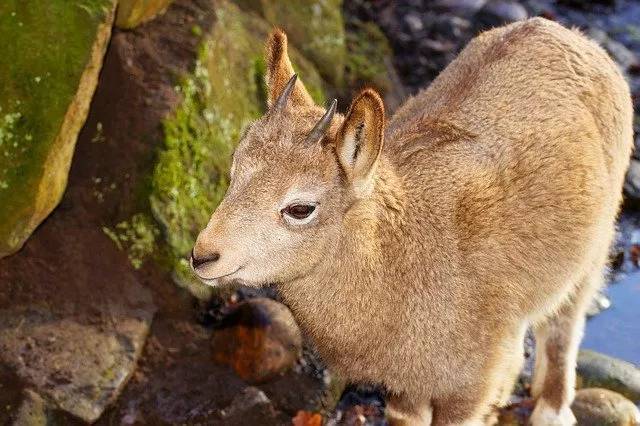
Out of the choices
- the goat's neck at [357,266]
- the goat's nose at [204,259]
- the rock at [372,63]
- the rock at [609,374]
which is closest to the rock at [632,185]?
the rock at [609,374]

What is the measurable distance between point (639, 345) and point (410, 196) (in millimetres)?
3196

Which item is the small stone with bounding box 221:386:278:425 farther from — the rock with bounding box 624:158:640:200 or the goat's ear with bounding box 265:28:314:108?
the rock with bounding box 624:158:640:200

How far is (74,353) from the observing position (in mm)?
5941

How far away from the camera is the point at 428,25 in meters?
10.9

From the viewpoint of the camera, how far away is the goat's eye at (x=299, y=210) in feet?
13.9

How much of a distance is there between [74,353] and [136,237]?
0.92 m

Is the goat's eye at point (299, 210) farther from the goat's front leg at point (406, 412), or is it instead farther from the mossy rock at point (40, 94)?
A: the mossy rock at point (40, 94)

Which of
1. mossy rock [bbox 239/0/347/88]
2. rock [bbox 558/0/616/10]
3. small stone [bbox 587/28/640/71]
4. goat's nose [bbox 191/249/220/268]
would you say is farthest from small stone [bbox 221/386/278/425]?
rock [bbox 558/0/616/10]

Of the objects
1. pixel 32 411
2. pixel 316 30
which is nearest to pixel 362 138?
pixel 32 411

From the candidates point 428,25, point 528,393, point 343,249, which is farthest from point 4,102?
point 428,25

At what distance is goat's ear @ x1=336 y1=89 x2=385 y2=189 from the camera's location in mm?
4043

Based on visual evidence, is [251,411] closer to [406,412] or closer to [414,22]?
[406,412]

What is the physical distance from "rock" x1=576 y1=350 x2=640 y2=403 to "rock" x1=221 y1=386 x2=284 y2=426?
7.20 feet

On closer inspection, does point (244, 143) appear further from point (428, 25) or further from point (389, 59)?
point (428, 25)
